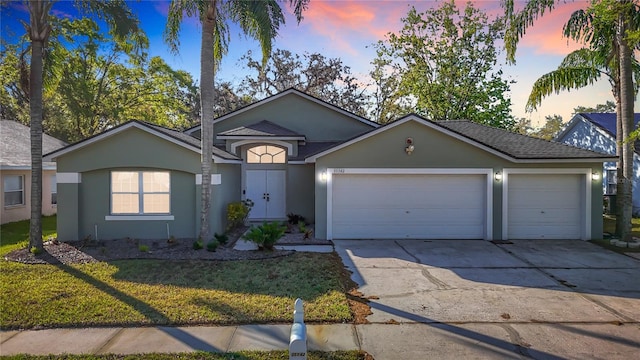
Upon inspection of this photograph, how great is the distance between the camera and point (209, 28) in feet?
31.9

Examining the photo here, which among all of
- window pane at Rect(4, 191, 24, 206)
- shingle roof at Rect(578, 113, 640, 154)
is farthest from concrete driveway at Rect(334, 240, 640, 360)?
window pane at Rect(4, 191, 24, 206)

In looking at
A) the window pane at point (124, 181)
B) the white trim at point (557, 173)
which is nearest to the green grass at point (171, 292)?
the window pane at point (124, 181)

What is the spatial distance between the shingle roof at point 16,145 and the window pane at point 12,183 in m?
0.73

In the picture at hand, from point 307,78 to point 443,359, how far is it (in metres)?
29.0

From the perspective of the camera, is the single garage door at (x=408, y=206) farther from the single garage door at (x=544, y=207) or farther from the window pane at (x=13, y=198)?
the window pane at (x=13, y=198)

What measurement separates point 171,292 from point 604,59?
14803 millimetres

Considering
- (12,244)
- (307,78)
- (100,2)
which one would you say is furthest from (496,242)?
(307,78)

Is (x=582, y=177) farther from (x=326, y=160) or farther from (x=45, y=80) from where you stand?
(x=45, y=80)

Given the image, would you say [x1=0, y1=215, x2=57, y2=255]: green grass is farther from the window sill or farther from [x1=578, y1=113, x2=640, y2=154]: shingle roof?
[x1=578, y1=113, x2=640, y2=154]: shingle roof

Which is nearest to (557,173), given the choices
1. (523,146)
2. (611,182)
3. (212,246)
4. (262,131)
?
(523,146)

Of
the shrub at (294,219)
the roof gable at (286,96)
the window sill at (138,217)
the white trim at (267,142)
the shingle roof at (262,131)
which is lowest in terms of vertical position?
the shrub at (294,219)

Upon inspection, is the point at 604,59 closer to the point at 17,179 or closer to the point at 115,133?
the point at 115,133

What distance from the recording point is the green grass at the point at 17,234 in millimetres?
10281

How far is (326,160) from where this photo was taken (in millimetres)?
11320
